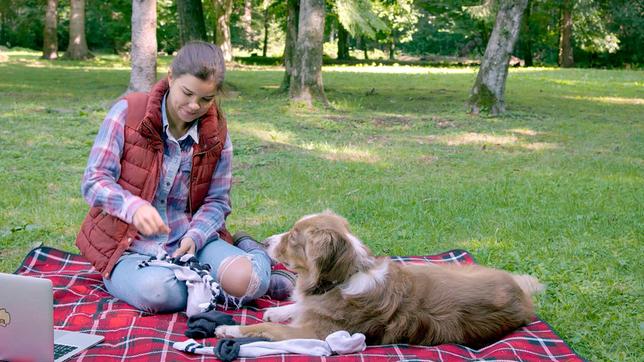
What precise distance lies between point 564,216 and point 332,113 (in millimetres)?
8789

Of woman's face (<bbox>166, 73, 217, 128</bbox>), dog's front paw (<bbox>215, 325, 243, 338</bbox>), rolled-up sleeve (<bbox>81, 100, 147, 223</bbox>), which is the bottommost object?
dog's front paw (<bbox>215, 325, 243, 338</bbox>)

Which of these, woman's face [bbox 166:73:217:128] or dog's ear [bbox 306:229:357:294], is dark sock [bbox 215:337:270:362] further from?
woman's face [bbox 166:73:217:128]

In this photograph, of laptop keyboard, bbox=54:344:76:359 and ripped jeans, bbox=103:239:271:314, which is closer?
laptop keyboard, bbox=54:344:76:359

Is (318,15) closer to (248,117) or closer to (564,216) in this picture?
(248,117)

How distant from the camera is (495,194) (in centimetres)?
867

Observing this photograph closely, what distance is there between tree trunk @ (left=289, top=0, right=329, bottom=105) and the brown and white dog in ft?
39.2

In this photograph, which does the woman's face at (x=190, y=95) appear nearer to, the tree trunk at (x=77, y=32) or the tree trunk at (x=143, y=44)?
the tree trunk at (x=143, y=44)

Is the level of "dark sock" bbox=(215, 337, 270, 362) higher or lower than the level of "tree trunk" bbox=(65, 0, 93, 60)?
lower

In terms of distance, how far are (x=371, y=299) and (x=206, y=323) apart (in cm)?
101

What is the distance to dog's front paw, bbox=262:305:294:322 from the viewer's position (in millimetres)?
4711

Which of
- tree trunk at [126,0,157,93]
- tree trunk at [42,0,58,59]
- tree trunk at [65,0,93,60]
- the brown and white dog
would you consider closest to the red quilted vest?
the brown and white dog

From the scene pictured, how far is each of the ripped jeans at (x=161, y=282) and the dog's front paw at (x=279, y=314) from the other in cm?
29

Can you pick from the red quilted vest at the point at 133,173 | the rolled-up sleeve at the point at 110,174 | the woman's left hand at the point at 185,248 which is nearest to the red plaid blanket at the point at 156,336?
the red quilted vest at the point at 133,173

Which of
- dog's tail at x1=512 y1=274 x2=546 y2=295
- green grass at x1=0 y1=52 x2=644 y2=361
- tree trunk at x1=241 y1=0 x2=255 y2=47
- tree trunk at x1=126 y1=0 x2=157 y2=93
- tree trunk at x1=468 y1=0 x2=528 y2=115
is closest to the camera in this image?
dog's tail at x1=512 y1=274 x2=546 y2=295
